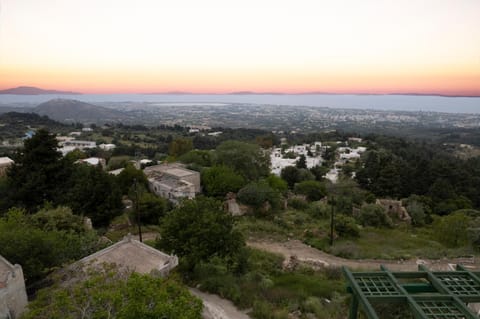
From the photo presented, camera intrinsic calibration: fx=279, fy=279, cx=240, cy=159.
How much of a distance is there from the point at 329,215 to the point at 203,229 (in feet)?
50.2

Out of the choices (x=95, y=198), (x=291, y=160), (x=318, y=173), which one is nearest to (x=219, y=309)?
(x=95, y=198)

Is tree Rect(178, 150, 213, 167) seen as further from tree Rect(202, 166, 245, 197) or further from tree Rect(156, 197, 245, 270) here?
tree Rect(156, 197, 245, 270)

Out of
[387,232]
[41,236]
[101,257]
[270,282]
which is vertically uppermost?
[41,236]

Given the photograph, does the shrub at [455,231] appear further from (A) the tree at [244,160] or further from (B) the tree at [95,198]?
(B) the tree at [95,198]

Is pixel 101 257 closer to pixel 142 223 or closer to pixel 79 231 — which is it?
pixel 79 231

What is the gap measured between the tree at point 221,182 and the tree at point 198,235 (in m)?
12.7

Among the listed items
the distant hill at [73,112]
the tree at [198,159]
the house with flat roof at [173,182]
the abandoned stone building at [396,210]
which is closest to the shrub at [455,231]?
the abandoned stone building at [396,210]

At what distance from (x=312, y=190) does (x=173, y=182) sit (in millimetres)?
13787

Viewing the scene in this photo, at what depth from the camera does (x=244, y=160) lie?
1135 inches

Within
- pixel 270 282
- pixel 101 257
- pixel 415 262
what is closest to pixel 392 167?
pixel 415 262

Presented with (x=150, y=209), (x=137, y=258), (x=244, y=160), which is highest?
(x=244, y=160)

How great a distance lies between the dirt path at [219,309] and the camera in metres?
8.61

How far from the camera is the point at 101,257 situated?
10.5 meters

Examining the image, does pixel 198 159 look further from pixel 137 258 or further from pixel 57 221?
pixel 137 258
